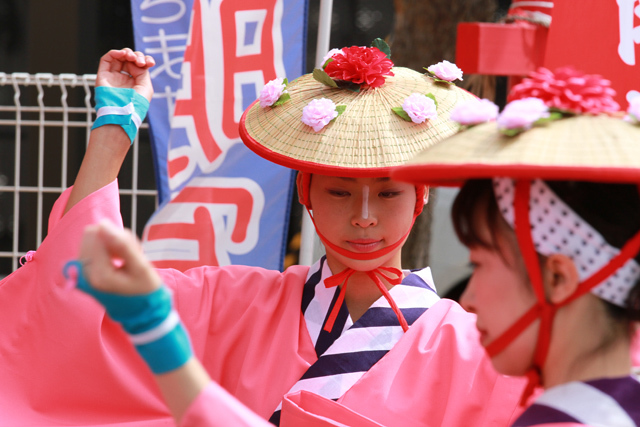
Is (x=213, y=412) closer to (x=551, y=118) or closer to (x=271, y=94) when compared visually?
(x=551, y=118)

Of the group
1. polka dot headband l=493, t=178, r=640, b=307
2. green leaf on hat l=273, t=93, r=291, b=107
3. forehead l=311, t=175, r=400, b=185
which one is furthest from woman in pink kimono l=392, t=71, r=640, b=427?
green leaf on hat l=273, t=93, r=291, b=107

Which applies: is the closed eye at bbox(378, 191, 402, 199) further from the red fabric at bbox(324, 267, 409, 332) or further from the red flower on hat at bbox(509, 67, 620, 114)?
the red flower on hat at bbox(509, 67, 620, 114)

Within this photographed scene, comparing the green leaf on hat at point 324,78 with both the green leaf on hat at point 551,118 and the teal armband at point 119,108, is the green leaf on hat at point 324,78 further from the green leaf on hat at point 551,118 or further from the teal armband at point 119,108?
the green leaf on hat at point 551,118

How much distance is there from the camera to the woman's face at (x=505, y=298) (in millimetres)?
1302

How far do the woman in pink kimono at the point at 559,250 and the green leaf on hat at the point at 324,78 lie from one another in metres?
1.03

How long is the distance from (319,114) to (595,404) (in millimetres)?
1197

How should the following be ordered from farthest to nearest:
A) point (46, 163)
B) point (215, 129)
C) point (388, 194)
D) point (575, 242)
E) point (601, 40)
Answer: point (46, 163), point (215, 129), point (601, 40), point (388, 194), point (575, 242)

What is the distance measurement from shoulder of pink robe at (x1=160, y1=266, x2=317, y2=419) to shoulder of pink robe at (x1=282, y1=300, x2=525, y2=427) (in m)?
0.20

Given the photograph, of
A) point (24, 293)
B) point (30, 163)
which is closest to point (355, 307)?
point (24, 293)

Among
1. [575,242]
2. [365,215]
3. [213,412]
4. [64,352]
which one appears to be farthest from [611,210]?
[64,352]

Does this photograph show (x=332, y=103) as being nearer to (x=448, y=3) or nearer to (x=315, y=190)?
(x=315, y=190)

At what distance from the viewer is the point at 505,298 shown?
1319 millimetres

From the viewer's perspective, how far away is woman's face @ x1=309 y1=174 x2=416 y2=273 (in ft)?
7.11

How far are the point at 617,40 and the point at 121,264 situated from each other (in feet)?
7.15
